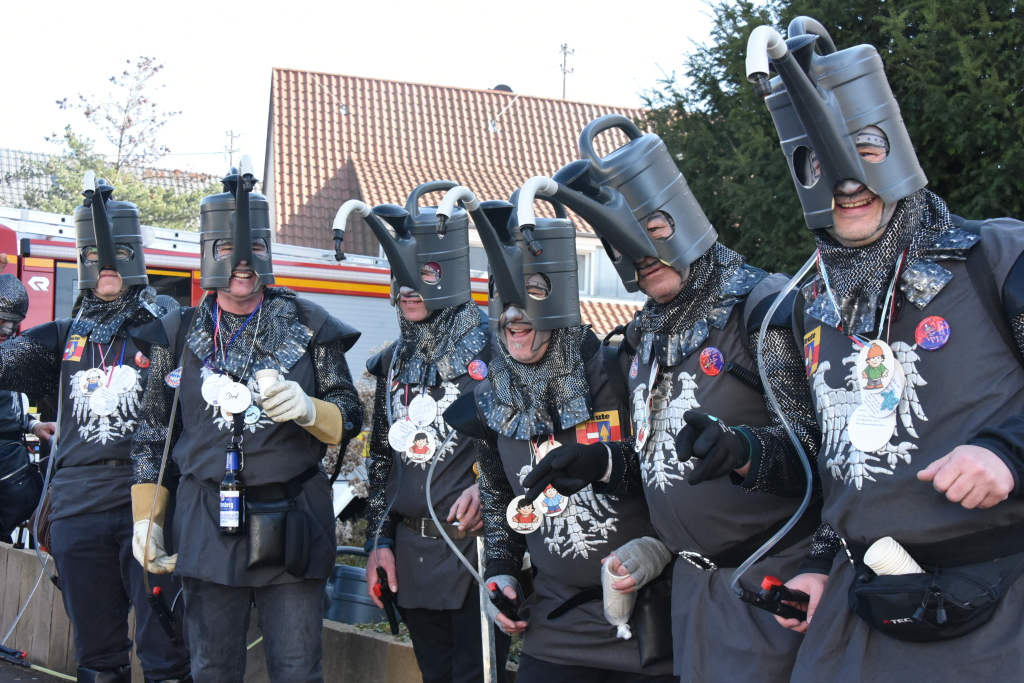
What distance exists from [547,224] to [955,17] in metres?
3.04

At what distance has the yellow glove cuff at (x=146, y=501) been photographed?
4.43 meters

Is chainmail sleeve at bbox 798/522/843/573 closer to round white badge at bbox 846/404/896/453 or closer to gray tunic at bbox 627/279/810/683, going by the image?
gray tunic at bbox 627/279/810/683

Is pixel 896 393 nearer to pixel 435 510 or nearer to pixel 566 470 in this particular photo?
pixel 566 470

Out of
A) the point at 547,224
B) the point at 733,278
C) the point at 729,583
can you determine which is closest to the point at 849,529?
the point at 729,583

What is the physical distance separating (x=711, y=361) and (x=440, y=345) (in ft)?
5.47

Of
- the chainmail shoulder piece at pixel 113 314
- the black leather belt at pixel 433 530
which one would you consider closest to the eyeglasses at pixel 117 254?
the chainmail shoulder piece at pixel 113 314

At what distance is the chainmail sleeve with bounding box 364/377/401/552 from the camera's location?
171 inches

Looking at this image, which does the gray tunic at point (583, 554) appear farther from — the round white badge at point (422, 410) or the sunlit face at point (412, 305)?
the sunlit face at point (412, 305)

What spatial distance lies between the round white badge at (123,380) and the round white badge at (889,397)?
372cm

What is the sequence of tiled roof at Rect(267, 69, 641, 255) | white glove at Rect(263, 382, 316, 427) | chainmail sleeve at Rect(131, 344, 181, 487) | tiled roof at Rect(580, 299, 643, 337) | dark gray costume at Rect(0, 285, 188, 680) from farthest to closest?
tiled roof at Rect(267, 69, 641, 255) → tiled roof at Rect(580, 299, 643, 337) → dark gray costume at Rect(0, 285, 188, 680) → chainmail sleeve at Rect(131, 344, 181, 487) → white glove at Rect(263, 382, 316, 427)

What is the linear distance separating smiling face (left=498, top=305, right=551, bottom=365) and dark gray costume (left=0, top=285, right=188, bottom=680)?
2.12 meters

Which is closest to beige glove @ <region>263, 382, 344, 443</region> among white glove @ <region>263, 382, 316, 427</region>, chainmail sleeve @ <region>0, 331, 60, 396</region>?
white glove @ <region>263, 382, 316, 427</region>

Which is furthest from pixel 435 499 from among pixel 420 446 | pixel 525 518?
pixel 525 518

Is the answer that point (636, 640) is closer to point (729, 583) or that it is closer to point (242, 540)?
point (729, 583)
